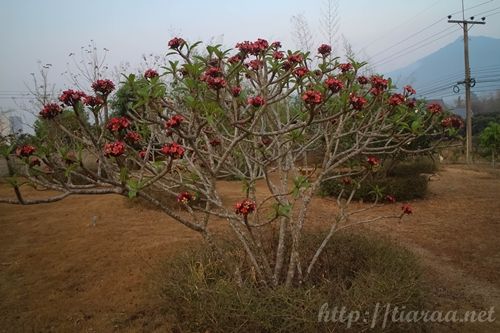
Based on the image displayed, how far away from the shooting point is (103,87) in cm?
194

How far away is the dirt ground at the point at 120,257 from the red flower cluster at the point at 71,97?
187 cm

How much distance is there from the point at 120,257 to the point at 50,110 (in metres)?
2.87

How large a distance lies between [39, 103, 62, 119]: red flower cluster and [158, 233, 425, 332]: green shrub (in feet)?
4.58

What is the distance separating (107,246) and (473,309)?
4.13 metres

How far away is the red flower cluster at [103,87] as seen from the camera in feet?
6.31

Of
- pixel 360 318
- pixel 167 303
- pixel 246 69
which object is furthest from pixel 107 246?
pixel 360 318

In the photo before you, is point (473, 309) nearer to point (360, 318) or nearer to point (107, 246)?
point (360, 318)

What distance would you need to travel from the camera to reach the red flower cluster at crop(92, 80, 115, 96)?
6.31 feet

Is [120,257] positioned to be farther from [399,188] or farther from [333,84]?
[399,188]

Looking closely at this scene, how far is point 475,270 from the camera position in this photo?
425 cm

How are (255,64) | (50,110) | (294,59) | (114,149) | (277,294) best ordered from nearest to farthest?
(114,149)
(50,110)
(277,294)
(294,59)
(255,64)

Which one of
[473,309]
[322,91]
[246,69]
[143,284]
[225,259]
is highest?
[246,69]

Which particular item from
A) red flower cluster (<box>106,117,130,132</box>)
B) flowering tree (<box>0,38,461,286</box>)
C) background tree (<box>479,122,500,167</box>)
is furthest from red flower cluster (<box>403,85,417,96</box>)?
background tree (<box>479,122,500,167</box>)

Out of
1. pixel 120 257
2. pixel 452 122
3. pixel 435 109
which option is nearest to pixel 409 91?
pixel 435 109
